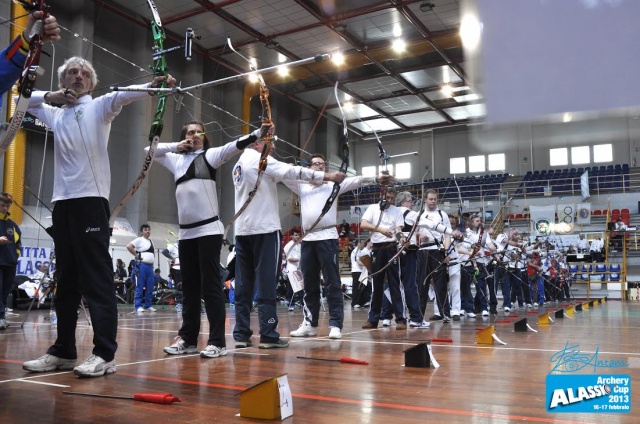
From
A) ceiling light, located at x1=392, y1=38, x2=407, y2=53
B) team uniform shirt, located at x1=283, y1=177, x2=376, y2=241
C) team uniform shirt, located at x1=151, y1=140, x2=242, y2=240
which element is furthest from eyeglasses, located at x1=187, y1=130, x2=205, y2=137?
ceiling light, located at x1=392, y1=38, x2=407, y2=53

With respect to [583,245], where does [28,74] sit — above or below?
below

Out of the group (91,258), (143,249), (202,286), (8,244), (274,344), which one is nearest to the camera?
(91,258)

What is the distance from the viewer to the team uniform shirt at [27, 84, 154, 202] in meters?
2.74

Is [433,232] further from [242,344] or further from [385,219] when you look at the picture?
[242,344]

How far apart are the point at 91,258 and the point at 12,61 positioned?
38.1 inches

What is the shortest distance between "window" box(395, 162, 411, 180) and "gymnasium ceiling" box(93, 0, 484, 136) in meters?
6.25

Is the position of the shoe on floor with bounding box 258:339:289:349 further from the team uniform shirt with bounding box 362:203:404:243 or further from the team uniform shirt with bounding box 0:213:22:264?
the team uniform shirt with bounding box 0:213:22:264

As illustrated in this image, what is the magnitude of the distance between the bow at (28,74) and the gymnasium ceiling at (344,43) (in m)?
9.72

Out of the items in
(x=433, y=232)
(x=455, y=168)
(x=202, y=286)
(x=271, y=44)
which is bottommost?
(x=202, y=286)

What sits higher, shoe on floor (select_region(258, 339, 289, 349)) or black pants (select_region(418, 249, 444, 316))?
black pants (select_region(418, 249, 444, 316))

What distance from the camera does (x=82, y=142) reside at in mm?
2775

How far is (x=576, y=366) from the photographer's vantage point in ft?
7.15

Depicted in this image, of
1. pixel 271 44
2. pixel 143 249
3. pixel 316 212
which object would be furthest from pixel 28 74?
pixel 271 44

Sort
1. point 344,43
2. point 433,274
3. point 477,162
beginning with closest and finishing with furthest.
A: point 477,162
point 433,274
point 344,43
